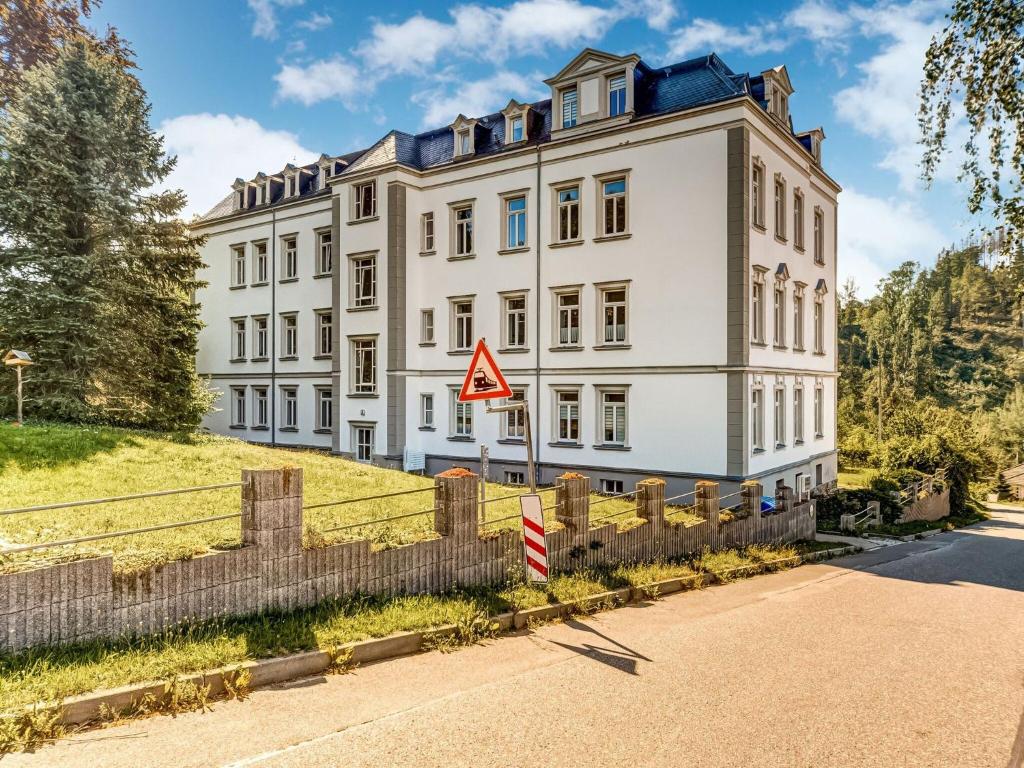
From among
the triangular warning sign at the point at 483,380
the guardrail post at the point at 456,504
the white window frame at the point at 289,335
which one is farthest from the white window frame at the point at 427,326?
the guardrail post at the point at 456,504

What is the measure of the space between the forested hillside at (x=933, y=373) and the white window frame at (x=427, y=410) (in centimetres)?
2237

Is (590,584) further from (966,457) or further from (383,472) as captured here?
(966,457)

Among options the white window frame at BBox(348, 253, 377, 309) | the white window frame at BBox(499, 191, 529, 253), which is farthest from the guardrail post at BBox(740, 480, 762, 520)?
the white window frame at BBox(348, 253, 377, 309)

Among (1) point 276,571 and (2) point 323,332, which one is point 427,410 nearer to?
(2) point 323,332

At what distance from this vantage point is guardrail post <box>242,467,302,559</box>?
286 inches

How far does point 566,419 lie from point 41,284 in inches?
644

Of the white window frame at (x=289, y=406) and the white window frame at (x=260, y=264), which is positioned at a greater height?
the white window frame at (x=260, y=264)

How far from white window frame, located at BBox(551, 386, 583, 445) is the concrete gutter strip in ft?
43.0

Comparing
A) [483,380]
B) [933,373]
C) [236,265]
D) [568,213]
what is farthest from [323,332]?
[933,373]

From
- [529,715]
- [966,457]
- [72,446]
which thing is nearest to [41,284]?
[72,446]

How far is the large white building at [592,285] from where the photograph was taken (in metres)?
21.0

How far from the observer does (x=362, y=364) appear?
2777 cm

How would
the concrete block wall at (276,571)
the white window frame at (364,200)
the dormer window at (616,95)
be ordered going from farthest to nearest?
1. the white window frame at (364,200)
2. the dormer window at (616,95)
3. the concrete block wall at (276,571)

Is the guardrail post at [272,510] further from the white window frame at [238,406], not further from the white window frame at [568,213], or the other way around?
the white window frame at [238,406]
